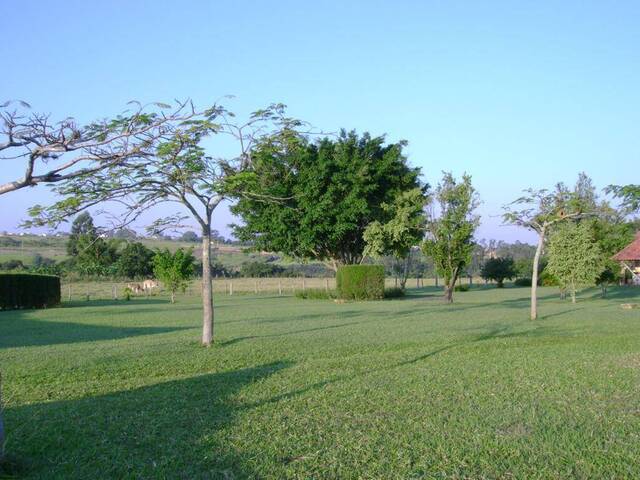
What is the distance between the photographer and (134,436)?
616cm

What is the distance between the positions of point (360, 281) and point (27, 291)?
17857 millimetres

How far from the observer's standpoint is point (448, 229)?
107 feet

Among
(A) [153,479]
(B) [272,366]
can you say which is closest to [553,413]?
(A) [153,479]

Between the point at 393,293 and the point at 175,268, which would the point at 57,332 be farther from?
the point at 393,293

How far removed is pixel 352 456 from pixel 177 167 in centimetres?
593

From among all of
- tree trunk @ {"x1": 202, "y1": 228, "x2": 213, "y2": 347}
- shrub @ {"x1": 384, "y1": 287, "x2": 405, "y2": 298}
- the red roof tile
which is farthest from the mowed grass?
the red roof tile

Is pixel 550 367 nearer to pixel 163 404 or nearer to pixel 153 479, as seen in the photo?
pixel 163 404

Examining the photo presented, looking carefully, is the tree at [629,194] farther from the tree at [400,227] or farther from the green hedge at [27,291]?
the green hedge at [27,291]

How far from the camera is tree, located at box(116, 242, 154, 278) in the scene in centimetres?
6038

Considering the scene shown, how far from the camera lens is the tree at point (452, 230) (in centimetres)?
3222

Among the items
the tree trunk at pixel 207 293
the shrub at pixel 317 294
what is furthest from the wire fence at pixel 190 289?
the tree trunk at pixel 207 293

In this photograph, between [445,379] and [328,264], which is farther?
[328,264]

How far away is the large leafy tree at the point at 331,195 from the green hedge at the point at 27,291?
11349 millimetres

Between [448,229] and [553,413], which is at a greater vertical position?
[448,229]
